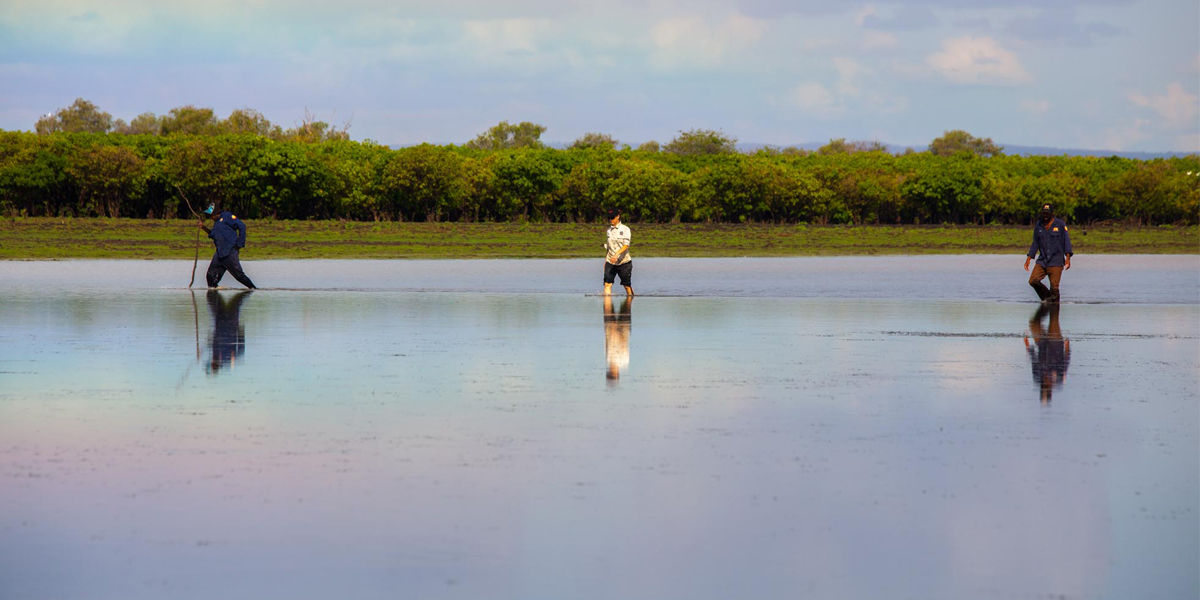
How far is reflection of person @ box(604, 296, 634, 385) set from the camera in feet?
41.4

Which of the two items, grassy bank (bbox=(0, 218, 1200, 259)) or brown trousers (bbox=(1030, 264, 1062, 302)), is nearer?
brown trousers (bbox=(1030, 264, 1062, 302))

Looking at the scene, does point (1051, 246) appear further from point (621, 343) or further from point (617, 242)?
point (621, 343)

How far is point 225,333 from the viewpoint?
16.0 m

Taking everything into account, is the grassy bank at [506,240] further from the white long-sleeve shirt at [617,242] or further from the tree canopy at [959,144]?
the tree canopy at [959,144]

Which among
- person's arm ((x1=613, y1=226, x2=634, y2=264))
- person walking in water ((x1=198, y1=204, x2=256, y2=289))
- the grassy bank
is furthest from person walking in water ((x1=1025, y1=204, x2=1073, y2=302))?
the grassy bank

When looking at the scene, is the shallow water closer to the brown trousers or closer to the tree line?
the brown trousers

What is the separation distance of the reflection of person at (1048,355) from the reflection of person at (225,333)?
7.02 meters

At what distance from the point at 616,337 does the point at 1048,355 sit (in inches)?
182

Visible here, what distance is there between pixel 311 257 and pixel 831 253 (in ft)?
60.5

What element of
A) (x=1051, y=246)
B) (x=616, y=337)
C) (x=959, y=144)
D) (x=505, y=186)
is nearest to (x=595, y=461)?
(x=616, y=337)

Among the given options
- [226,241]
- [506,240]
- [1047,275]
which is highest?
[226,241]

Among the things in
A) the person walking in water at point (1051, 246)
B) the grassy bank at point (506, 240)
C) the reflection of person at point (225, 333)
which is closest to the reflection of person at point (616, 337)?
the reflection of person at point (225, 333)

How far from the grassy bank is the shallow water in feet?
98.4

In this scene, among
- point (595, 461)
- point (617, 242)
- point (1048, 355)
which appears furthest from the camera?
point (617, 242)
